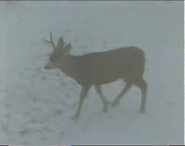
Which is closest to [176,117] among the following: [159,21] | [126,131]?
[126,131]

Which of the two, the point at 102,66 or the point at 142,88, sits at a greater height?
the point at 102,66

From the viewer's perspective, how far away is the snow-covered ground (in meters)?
6.05

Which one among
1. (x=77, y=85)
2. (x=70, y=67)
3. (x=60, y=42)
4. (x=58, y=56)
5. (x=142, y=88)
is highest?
(x=60, y=42)

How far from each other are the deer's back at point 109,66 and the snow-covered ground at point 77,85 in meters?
0.60

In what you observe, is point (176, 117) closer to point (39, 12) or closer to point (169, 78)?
point (169, 78)

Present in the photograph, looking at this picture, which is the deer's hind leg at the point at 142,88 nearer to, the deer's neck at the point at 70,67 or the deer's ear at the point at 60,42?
the deer's neck at the point at 70,67

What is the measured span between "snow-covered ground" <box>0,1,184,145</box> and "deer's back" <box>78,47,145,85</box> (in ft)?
1.98

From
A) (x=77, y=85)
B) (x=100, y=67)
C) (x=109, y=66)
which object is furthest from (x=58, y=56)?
(x=77, y=85)

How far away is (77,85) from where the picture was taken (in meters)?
7.68

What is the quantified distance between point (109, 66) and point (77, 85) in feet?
4.80

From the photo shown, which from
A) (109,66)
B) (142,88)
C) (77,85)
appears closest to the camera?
(109,66)

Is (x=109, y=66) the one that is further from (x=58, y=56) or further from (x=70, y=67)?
(x=58, y=56)

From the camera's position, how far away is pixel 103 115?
656 cm

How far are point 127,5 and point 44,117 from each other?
5.75m
